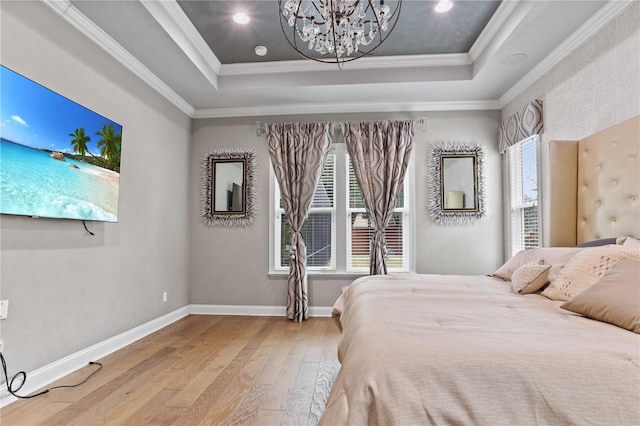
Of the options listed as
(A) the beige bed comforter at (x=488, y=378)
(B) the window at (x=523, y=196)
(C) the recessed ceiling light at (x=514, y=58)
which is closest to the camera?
(A) the beige bed comforter at (x=488, y=378)

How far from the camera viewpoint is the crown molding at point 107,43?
2.33m

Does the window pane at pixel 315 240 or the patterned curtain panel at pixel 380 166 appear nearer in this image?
the patterned curtain panel at pixel 380 166

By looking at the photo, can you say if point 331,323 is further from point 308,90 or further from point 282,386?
point 308,90

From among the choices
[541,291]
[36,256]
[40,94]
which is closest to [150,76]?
[40,94]

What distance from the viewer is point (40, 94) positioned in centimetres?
211

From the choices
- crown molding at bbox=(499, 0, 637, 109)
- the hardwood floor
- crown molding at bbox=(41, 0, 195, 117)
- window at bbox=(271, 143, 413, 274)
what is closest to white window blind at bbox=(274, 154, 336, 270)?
window at bbox=(271, 143, 413, 274)

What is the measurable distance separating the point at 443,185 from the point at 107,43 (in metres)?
3.69

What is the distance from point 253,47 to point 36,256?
253 cm

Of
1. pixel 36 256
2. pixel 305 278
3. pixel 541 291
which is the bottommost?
pixel 305 278

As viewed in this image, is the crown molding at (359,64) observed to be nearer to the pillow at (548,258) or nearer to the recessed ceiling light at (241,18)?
the recessed ceiling light at (241,18)

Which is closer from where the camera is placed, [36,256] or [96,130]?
[36,256]

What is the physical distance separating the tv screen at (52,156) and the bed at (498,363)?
2080mm

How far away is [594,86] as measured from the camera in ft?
8.28

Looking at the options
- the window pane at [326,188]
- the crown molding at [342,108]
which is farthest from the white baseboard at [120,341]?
the crown molding at [342,108]
